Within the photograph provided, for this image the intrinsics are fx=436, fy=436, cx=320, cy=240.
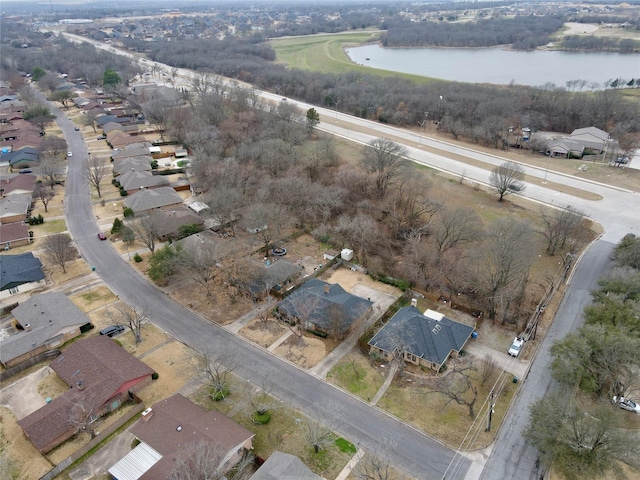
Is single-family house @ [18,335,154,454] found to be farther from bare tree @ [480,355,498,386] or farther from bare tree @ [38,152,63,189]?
bare tree @ [38,152,63,189]

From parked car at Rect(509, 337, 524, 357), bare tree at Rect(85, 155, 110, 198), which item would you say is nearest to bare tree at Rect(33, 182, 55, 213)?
bare tree at Rect(85, 155, 110, 198)

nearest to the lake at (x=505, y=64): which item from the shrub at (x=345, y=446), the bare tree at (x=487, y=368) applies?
the bare tree at (x=487, y=368)

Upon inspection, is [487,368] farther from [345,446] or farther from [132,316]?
[132,316]

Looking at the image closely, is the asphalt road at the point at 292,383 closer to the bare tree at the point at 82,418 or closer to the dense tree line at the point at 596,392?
the dense tree line at the point at 596,392

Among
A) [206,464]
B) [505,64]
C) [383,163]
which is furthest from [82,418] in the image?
[505,64]

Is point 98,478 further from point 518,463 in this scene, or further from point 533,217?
point 533,217

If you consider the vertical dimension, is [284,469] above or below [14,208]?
above
